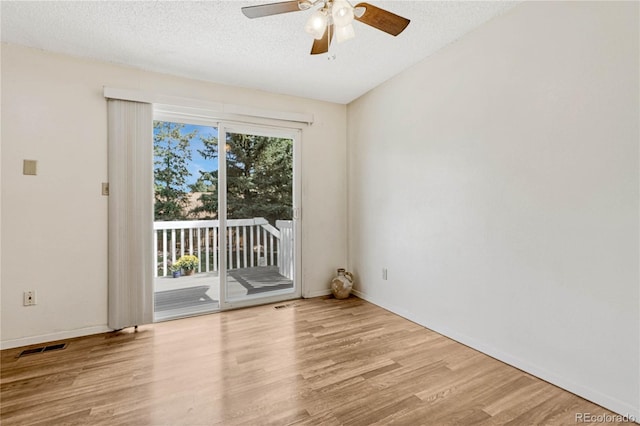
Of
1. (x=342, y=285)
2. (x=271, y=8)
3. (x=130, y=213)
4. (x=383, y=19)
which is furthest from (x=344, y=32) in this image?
(x=342, y=285)

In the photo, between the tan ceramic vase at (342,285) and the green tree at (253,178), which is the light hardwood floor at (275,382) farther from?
the green tree at (253,178)

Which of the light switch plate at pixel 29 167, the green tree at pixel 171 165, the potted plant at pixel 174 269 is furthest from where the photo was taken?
the potted plant at pixel 174 269

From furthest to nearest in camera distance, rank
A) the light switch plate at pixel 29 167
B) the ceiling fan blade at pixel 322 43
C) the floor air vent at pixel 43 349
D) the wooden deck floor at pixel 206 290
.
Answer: the wooden deck floor at pixel 206 290 → the light switch plate at pixel 29 167 → the floor air vent at pixel 43 349 → the ceiling fan blade at pixel 322 43

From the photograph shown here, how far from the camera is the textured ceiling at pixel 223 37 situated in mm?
2006

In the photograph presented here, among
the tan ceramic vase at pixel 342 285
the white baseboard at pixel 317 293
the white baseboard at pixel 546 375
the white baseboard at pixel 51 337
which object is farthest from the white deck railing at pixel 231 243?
the white baseboard at pixel 546 375

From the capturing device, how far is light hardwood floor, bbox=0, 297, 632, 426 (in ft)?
5.20

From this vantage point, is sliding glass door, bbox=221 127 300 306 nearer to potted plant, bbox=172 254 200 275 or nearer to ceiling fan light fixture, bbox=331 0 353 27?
potted plant, bbox=172 254 200 275

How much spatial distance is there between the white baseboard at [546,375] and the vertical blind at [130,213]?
2700mm

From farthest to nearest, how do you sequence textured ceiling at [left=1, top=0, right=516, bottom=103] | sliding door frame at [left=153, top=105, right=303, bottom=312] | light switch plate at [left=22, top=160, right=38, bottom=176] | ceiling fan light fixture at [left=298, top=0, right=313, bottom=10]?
sliding door frame at [left=153, top=105, right=303, bottom=312] → light switch plate at [left=22, top=160, right=38, bottom=176] → textured ceiling at [left=1, top=0, right=516, bottom=103] → ceiling fan light fixture at [left=298, top=0, right=313, bottom=10]

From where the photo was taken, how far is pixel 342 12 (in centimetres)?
156

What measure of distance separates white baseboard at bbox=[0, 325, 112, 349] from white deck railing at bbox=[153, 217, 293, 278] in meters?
0.73

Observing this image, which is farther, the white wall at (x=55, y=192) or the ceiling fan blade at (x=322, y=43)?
the white wall at (x=55, y=192)

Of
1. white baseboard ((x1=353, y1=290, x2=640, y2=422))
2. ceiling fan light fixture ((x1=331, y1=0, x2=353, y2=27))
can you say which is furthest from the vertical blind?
white baseboard ((x1=353, y1=290, x2=640, y2=422))

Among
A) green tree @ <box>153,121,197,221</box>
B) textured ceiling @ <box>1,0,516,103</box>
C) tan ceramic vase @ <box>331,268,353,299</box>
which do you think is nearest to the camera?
textured ceiling @ <box>1,0,516,103</box>
